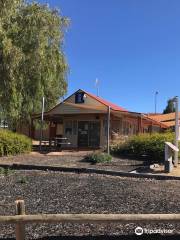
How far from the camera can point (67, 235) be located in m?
7.15

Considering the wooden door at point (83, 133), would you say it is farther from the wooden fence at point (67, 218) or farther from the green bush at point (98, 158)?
the wooden fence at point (67, 218)

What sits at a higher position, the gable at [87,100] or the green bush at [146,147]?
the gable at [87,100]

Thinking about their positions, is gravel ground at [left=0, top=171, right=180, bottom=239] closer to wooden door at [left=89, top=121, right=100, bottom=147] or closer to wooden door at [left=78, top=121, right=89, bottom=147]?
wooden door at [left=89, top=121, right=100, bottom=147]

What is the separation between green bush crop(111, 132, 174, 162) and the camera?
23.7 m

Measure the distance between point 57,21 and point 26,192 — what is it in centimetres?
1273

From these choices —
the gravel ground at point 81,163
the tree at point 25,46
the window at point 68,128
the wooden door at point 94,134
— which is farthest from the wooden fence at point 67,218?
the window at point 68,128

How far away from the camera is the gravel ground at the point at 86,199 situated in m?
7.44

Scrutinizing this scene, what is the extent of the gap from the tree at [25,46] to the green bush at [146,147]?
5.85 metres

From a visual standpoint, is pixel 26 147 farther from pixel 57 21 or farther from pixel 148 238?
pixel 148 238

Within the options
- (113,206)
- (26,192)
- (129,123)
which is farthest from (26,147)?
(113,206)

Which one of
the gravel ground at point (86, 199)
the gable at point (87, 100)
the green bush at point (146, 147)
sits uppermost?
the gable at point (87, 100)

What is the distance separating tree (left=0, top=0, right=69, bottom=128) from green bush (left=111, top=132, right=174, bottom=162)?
5851mm

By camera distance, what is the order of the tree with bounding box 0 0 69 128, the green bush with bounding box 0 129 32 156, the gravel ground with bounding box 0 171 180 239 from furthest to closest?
the green bush with bounding box 0 129 32 156, the tree with bounding box 0 0 69 128, the gravel ground with bounding box 0 171 180 239

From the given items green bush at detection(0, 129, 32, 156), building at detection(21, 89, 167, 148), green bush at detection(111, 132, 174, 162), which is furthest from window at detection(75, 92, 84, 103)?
green bush at detection(111, 132, 174, 162)
